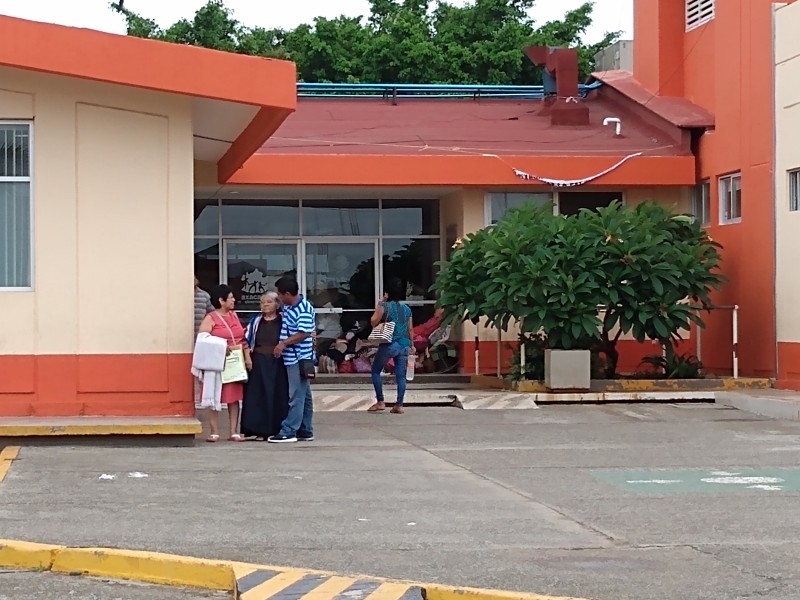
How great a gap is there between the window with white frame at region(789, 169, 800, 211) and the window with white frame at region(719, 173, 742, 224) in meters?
1.56

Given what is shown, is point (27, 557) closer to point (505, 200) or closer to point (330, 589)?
point (330, 589)

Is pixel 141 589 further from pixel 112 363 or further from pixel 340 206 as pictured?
pixel 340 206

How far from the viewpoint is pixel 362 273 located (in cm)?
2328

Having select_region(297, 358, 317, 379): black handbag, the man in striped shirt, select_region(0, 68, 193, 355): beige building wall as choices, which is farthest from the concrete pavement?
select_region(0, 68, 193, 355): beige building wall

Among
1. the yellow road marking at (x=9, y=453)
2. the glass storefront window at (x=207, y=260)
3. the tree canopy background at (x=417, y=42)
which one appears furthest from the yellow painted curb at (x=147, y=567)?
the tree canopy background at (x=417, y=42)

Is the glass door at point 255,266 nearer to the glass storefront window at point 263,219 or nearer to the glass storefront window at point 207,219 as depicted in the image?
the glass storefront window at point 263,219

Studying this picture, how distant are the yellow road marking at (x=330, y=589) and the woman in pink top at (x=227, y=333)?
666 centimetres

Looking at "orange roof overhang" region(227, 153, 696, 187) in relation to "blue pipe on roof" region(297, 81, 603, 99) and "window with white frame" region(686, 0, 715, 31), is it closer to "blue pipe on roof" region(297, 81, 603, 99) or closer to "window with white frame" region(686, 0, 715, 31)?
"window with white frame" region(686, 0, 715, 31)

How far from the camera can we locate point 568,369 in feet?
59.5

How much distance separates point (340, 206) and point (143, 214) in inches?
395

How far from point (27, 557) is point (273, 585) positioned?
68.2 inches

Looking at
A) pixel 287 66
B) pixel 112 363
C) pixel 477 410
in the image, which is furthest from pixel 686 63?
pixel 112 363

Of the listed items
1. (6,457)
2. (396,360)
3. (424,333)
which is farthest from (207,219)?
(6,457)

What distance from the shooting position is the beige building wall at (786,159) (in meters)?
18.4
